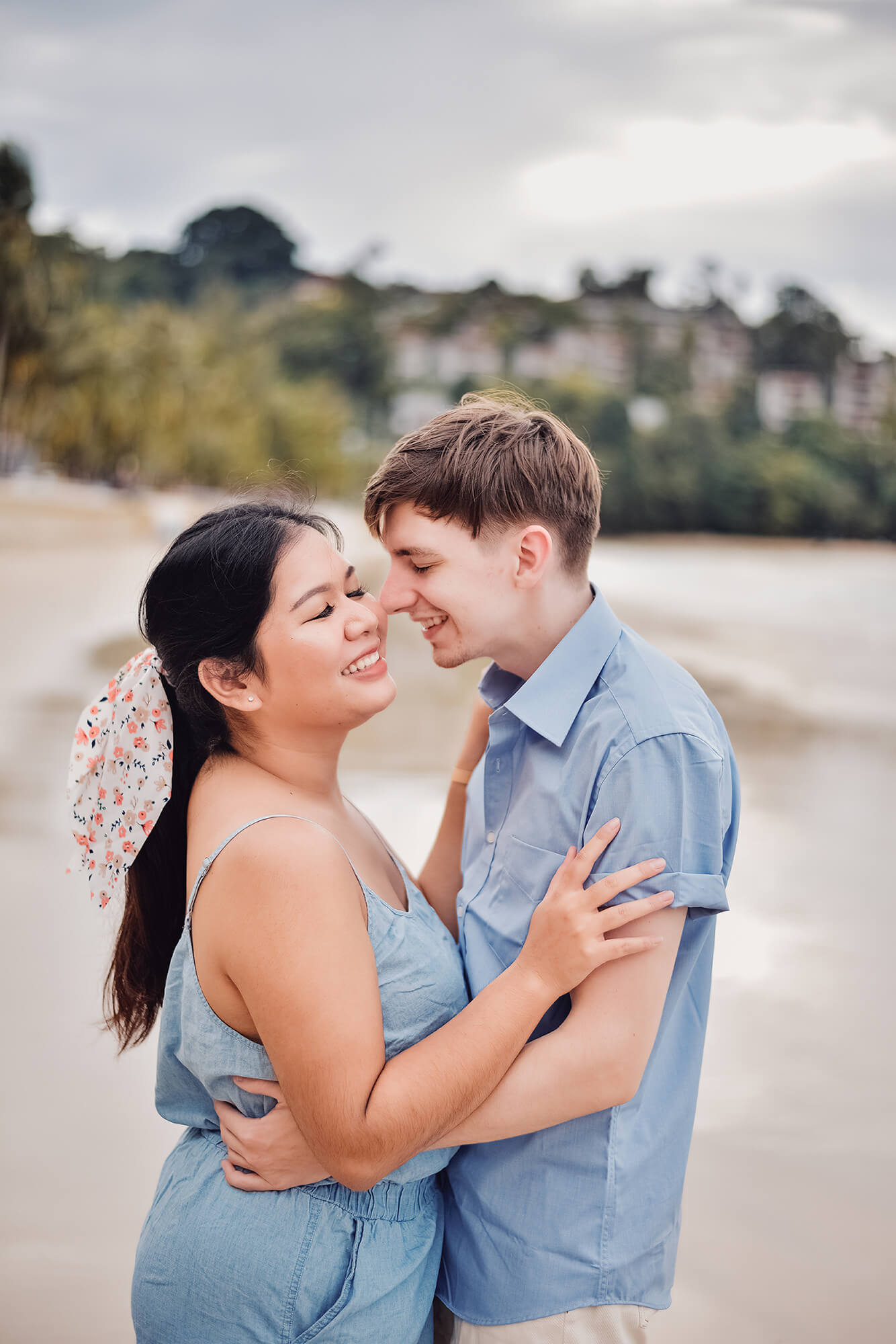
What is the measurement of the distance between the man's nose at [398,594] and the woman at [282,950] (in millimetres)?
32

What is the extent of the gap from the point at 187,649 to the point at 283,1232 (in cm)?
75

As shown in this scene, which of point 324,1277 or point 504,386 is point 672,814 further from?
point 504,386

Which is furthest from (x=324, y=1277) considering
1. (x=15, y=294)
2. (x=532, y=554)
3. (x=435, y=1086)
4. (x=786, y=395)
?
(x=786, y=395)

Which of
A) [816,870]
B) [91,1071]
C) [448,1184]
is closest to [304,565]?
[448,1184]

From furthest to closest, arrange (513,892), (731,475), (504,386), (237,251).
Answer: (237,251) < (731,475) < (504,386) < (513,892)

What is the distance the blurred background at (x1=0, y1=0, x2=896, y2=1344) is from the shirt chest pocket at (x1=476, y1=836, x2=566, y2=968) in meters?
0.58

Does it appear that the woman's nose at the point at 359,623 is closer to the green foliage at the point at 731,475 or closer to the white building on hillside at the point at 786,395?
the green foliage at the point at 731,475

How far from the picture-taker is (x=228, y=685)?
5.08ft

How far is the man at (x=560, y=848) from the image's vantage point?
1.33 meters

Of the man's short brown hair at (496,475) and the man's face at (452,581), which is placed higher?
the man's short brown hair at (496,475)

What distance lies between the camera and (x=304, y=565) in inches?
60.8

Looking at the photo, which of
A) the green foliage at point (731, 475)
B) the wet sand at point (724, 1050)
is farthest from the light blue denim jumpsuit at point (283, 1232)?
the green foliage at point (731, 475)

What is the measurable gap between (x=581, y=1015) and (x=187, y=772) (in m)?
0.66

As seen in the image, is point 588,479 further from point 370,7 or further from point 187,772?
point 370,7
